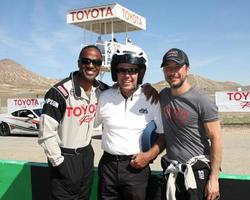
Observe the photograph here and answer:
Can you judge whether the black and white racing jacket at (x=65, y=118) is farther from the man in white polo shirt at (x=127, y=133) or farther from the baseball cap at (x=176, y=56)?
the baseball cap at (x=176, y=56)

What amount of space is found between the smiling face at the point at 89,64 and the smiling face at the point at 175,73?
2.19 feet

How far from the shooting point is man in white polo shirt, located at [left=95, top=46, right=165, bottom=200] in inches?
132

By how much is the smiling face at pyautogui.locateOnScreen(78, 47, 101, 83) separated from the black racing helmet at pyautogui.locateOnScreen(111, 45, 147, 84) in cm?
15

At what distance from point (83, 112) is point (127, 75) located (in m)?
0.48

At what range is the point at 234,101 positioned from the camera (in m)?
17.7

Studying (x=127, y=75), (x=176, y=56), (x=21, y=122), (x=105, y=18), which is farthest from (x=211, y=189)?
(x=105, y=18)

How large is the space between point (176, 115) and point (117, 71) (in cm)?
70

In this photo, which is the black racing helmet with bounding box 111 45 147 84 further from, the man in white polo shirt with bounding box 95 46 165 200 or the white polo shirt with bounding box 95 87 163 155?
the white polo shirt with bounding box 95 87 163 155

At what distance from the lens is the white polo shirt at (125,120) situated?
335 centimetres

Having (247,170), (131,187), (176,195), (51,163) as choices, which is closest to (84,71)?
(51,163)

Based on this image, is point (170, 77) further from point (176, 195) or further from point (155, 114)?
point (176, 195)

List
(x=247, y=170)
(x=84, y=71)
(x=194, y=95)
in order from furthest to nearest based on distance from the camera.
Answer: (x=247, y=170) → (x=84, y=71) → (x=194, y=95)

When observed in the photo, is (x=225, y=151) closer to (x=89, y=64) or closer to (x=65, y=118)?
(x=89, y=64)

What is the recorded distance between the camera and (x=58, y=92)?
3275 millimetres
